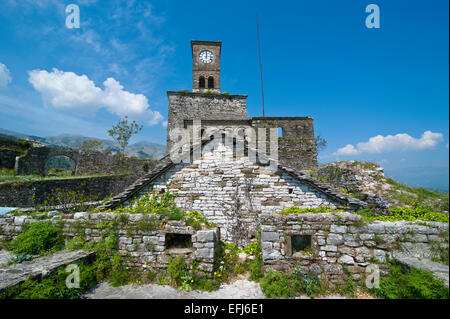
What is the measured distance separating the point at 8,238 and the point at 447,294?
11.4m

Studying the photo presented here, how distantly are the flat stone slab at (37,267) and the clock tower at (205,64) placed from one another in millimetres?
24532

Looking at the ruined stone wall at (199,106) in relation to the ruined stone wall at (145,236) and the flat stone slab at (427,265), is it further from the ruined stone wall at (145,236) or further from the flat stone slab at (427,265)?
the flat stone slab at (427,265)

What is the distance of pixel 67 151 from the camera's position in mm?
19234

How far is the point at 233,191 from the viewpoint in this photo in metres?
7.22

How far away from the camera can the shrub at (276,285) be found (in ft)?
14.2

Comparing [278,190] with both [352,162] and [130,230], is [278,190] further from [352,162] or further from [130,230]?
[352,162]

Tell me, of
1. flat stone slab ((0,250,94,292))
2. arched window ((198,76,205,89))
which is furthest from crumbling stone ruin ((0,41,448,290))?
arched window ((198,76,205,89))

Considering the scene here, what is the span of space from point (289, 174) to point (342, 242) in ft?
9.83

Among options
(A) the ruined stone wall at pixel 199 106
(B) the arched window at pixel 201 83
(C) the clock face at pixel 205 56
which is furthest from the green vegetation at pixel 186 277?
(C) the clock face at pixel 205 56
